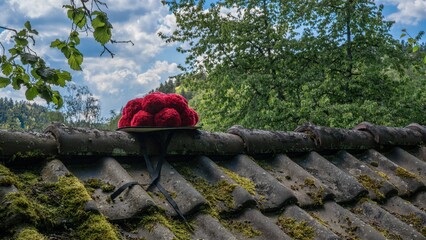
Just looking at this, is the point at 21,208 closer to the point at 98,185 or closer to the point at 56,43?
the point at 98,185

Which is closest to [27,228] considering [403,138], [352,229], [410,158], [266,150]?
[352,229]

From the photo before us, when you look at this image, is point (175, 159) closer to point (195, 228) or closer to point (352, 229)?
point (195, 228)

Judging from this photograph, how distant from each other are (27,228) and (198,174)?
1.07 meters

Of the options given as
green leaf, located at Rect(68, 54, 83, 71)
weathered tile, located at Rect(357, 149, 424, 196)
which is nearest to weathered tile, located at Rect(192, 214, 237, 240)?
green leaf, located at Rect(68, 54, 83, 71)

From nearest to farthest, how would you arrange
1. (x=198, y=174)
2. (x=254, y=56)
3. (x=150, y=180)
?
(x=150, y=180) → (x=198, y=174) → (x=254, y=56)

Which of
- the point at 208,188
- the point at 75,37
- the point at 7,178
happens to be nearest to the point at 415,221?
the point at 208,188

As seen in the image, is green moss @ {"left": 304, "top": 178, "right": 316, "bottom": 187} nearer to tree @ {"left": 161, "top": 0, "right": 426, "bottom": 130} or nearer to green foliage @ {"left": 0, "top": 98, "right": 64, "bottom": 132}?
tree @ {"left": 161, "top": 0, "right": 426, "bottom": 130}

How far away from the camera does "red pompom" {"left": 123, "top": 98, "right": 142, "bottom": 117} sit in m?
2.53

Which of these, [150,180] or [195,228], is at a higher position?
[150,180]

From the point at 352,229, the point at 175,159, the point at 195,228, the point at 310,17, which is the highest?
the point at 310,17

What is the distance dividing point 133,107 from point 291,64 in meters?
18.0

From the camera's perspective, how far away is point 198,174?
2.29 metres

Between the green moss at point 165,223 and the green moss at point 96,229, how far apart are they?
153 millimetres

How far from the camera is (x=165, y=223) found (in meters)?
1.66
